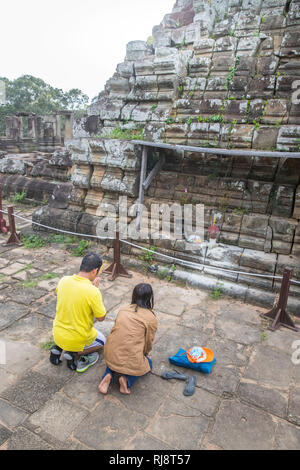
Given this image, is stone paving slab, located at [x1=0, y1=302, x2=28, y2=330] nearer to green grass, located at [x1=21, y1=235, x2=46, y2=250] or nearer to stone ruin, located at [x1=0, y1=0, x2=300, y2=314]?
green grass, located at [x1=21, y1=235, x2=46, y2=250]

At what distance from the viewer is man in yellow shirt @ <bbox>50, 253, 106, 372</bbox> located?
2.89 metres

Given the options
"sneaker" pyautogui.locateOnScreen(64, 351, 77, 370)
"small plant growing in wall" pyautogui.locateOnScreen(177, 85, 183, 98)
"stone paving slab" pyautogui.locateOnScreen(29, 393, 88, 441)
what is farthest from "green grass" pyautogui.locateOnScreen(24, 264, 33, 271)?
"small plant growing in wall" pyautogui.locateOnScreen(177, 85, 183, 98)

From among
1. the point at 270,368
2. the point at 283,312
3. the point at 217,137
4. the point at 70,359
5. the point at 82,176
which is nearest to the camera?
the point at 70,359

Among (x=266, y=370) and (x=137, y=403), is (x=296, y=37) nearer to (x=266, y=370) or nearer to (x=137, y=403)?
(x=266, y=370)

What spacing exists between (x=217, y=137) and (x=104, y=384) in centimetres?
418

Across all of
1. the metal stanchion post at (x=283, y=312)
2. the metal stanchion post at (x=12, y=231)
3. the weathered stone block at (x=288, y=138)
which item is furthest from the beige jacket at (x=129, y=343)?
the metal stanchion post at (x=12, y=231)

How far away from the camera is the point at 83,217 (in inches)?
246

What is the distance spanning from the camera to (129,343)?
2736 millimetres

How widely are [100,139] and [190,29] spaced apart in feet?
10.4

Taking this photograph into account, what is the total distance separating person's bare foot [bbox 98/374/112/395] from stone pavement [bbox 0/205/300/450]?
6 cm

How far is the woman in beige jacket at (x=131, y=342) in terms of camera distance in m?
2.75

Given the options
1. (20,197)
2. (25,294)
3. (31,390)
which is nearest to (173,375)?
(31,390)

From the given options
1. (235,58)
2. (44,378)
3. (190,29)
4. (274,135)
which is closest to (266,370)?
(44,378)

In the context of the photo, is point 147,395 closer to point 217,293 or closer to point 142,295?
point 142,295
